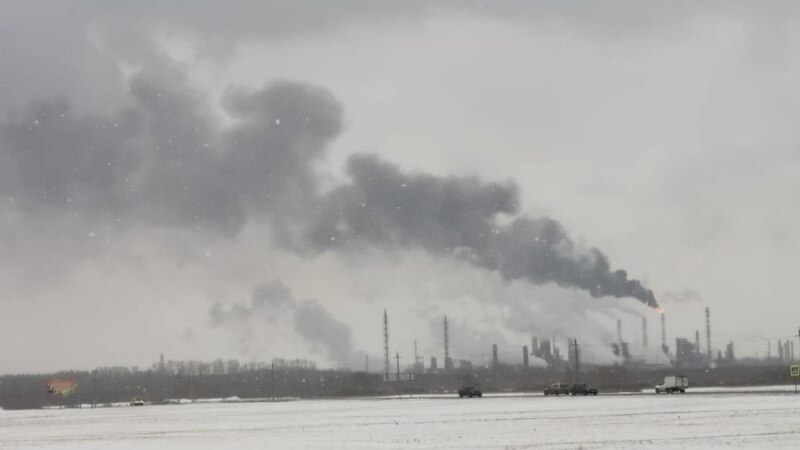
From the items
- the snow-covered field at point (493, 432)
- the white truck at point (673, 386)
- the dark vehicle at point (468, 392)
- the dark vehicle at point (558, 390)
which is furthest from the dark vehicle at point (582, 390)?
the snow-covered field at point (493, 432)

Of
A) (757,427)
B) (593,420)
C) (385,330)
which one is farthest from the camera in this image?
(385,330)

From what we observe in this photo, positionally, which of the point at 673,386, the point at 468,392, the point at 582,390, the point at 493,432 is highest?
the point at 493,432

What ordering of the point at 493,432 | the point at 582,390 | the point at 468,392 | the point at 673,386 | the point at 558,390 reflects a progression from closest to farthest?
the point at 493,432, the point at 673,386, the point at 582,390, the point at 558,390, the point at 468,392

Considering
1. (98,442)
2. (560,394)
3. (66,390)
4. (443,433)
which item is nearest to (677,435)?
(443,433)

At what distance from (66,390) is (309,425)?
154217 mm

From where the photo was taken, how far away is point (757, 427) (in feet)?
149

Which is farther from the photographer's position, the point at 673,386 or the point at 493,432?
the point at 673,386

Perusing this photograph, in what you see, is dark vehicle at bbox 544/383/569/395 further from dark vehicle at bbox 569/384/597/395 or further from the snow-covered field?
the snow-covered field

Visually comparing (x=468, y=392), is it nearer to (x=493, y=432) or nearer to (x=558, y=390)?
(x=558, y=390)

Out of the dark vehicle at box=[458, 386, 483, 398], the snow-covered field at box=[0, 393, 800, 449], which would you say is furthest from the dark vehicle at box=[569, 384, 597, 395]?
the snow-covered field at box=[0, 393, 800, 449]

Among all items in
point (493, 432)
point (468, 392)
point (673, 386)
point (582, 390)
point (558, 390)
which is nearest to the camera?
point (493, 432)

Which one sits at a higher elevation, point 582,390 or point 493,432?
point 493,432

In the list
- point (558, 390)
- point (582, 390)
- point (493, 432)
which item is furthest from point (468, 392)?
point (493, 432)

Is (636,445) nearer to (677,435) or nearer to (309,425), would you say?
(677,435)
